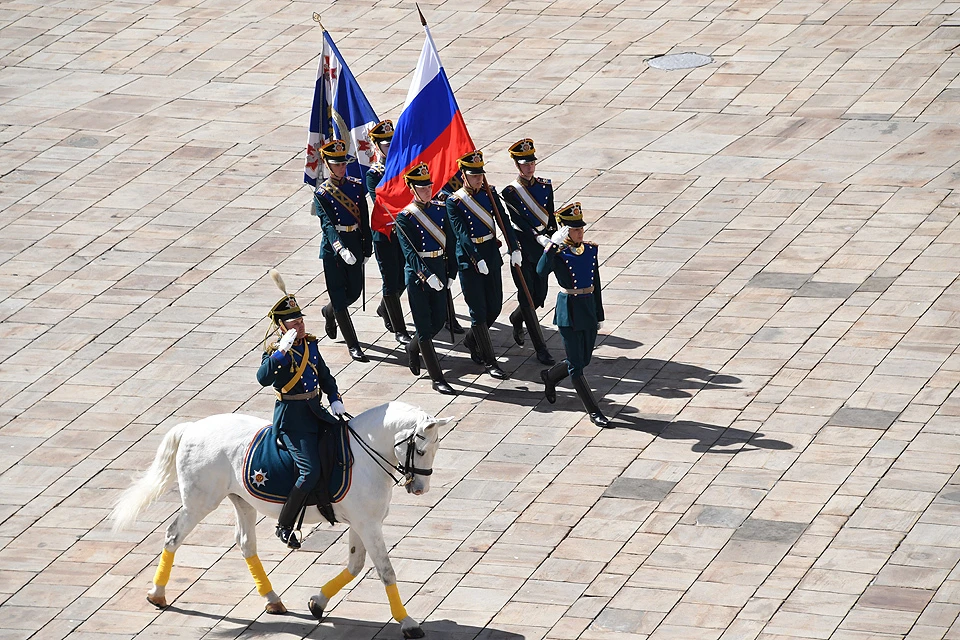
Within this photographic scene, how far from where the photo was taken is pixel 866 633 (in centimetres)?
1255

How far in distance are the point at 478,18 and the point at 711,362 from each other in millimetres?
12417

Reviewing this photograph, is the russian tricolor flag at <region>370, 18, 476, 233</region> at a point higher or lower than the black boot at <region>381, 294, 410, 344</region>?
higher

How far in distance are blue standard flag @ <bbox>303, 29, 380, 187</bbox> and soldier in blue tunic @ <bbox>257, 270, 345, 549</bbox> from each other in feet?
18.9

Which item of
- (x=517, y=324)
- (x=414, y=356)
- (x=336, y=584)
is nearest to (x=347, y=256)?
(x=414, y=356)

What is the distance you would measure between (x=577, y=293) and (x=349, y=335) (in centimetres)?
299

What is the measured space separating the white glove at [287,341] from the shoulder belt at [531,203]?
16.7 feet

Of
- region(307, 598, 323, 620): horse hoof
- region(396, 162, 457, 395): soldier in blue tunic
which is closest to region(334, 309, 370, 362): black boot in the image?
region(396, 162, 457, 395): soldier in blue tunic

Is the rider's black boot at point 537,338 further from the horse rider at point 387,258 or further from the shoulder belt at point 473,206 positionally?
the horse rider at point 387,258

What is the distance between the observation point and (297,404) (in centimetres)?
1301

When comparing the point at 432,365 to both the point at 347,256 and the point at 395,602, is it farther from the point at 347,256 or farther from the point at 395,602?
the point at 395,602

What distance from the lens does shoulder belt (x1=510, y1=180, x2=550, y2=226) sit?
1748cm

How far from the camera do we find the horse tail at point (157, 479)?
13.3 metres

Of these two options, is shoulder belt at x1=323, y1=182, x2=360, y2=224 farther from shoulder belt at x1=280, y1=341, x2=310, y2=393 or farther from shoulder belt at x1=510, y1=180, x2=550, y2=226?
shoulder belt at x1=280, y1=341, x2=310, y2=393

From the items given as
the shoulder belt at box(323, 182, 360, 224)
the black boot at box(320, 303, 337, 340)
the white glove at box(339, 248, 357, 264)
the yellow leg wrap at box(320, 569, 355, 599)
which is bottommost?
the yellow leg wrap at box(320, 569, 355, 599)
